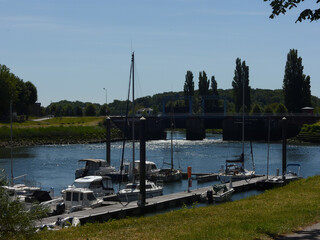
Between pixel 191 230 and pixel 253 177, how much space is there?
1612 inches

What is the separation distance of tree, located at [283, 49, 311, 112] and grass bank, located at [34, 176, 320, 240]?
120 metres

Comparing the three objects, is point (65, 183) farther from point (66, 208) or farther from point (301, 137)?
→ point (301, 137)

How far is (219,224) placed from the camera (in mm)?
20141

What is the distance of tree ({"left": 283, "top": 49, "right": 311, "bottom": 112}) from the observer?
14312cm

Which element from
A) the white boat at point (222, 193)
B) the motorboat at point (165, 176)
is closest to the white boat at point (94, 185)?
the white boat at point (222, 193)

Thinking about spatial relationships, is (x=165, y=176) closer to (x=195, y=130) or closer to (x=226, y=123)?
(x=226, y=123)

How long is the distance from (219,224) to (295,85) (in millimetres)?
129117

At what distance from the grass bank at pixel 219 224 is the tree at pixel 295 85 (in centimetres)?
12015

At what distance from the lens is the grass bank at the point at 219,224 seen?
1812 centimetres

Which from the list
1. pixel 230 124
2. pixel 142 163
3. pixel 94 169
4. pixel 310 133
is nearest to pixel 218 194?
pixel 142 163

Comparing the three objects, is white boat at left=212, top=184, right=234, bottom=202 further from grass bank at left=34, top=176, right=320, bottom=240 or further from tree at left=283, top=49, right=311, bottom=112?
tree at left=283, top=49, right=311, bottom=112

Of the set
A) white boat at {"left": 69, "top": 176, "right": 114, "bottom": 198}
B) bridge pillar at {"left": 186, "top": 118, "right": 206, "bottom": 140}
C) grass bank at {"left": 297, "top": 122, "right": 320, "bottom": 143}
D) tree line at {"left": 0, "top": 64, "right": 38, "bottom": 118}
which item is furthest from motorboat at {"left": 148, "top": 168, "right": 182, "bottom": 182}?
bridge pillar at {"left": 186, "top": 118, "right": 206, "bottom": 140}

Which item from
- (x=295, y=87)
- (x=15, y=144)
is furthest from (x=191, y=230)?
(x=295, y=87)

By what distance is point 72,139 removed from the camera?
138250 millimetres
